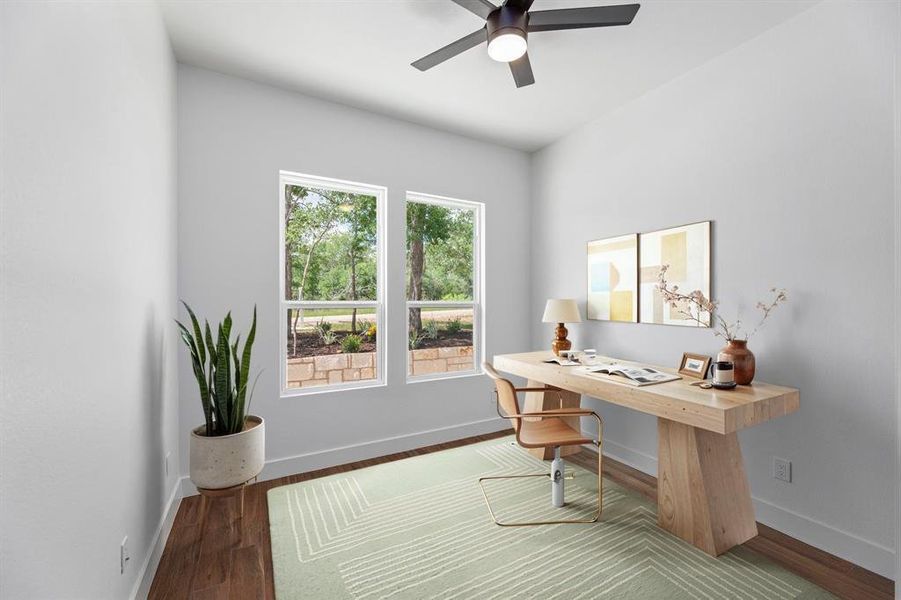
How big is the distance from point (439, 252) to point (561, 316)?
4.15 ft

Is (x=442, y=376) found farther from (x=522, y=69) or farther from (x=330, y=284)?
(x=522, y=69)

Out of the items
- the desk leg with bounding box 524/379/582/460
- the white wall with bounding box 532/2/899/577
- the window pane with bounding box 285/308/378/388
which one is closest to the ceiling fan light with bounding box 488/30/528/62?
the white wall with bounding box 532/2/899/577

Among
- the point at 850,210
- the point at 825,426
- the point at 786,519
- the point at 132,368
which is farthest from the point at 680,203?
the point at 132,368

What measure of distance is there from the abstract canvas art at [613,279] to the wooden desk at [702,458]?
982mm

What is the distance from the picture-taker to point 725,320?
2.58m

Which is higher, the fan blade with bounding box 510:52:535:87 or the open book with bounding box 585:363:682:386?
the fan blade with bounding box 510:52:535:87

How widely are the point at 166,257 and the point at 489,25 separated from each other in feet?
7.11

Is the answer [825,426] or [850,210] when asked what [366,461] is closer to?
[825,426]

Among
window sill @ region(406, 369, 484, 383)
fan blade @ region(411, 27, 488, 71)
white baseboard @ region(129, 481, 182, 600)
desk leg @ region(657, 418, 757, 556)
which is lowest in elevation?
white baseboard @ region(129, 481, 182, 600)

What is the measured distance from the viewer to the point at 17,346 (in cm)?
89

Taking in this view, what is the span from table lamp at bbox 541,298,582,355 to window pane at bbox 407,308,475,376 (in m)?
0.87

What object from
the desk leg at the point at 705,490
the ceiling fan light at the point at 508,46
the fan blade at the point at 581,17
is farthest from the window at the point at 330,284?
the desk leg at the point at 705,490

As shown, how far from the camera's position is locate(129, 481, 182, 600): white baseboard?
5.73 feet

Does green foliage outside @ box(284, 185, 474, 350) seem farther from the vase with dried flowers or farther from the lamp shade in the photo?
the vase with dried flowers
